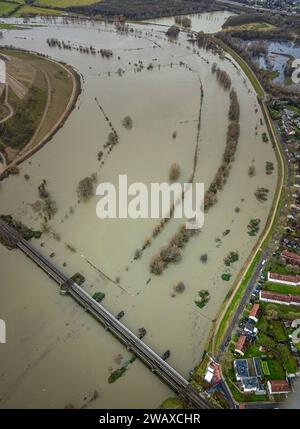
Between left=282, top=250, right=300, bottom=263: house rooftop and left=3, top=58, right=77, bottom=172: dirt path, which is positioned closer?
left=282, top=250, right=300, bottom=263: house rooftop

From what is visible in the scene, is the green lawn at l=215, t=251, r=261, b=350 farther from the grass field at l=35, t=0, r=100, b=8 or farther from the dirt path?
the grass field at l=35, t=0, r=100, b=8

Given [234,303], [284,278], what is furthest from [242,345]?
[284,278]

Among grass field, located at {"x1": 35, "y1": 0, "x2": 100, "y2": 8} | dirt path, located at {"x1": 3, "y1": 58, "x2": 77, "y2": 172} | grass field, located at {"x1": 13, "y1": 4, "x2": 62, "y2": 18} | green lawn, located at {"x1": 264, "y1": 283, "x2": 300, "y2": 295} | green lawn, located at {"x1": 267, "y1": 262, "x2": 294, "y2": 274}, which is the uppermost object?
grass field, located at {"x1": 35, "y1": 0, "x2": 100, "y2": 8}

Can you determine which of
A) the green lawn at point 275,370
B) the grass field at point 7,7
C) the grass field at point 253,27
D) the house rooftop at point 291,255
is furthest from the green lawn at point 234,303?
the grass field at point 7,7

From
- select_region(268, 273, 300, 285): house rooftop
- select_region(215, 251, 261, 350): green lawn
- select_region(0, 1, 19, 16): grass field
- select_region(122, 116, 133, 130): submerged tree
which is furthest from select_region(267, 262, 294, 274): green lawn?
select_region(0, 1, 19, 16): grass field

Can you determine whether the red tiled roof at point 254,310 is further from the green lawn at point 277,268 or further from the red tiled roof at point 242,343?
the green lawn at point 277,268

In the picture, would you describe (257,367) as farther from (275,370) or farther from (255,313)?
(255,313)

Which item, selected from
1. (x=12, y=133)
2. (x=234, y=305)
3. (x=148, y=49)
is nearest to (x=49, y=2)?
(x=148, y=49)
